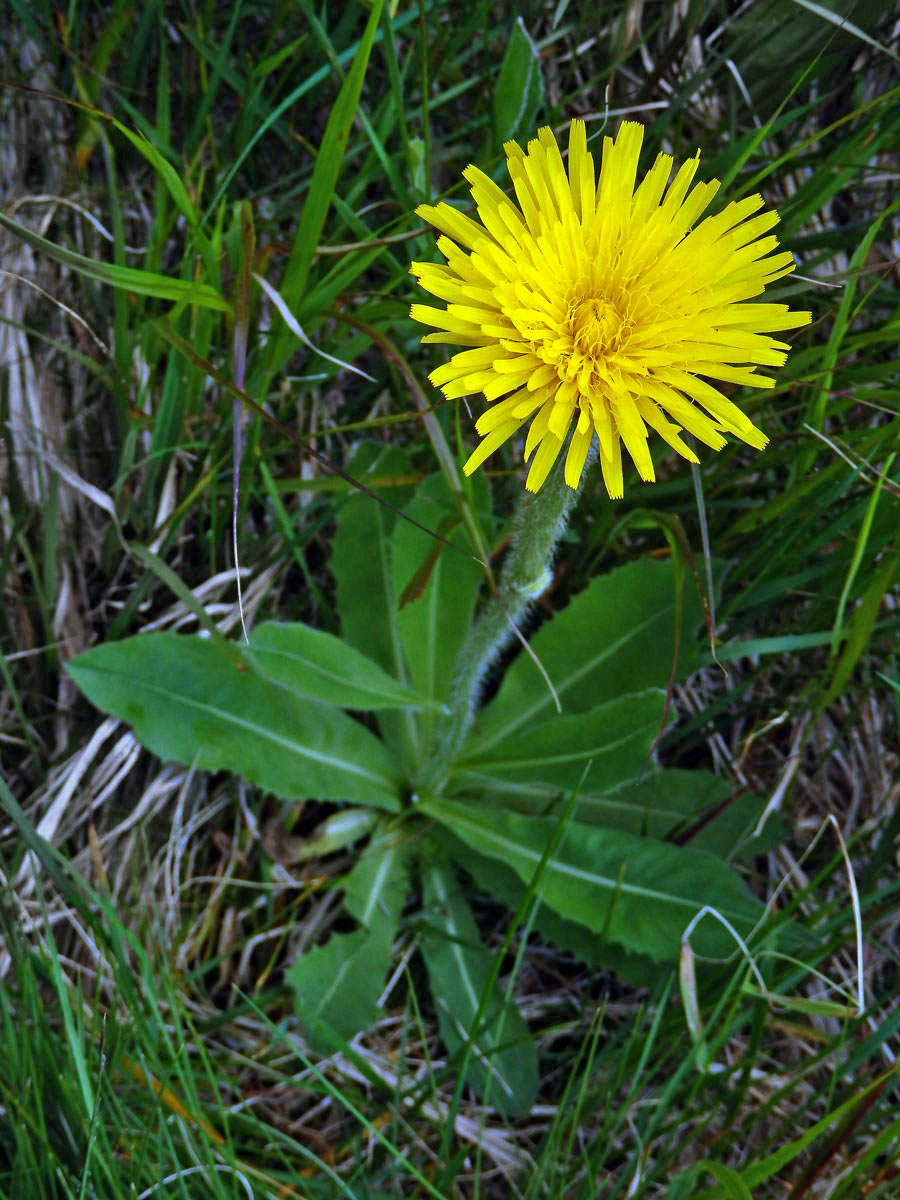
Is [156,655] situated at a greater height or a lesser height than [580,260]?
lesser

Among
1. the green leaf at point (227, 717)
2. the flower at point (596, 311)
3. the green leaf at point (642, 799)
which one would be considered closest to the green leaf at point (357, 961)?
the green leaf at point (227, 717)

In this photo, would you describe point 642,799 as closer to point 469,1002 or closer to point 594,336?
point 469,1002

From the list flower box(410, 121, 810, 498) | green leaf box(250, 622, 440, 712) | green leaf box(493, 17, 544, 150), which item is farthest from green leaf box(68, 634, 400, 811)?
green leaf box(493, 17, 544, 150)

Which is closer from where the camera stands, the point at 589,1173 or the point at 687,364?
the point at 687,364

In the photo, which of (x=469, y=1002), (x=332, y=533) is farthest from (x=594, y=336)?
(x=469, y=1002)

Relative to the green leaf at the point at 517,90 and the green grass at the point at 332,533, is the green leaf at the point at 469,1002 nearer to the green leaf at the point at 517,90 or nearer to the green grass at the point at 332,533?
the green grass at the point at 332,533

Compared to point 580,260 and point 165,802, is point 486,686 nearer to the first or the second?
point 165,802

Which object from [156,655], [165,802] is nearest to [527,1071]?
[165,802]
